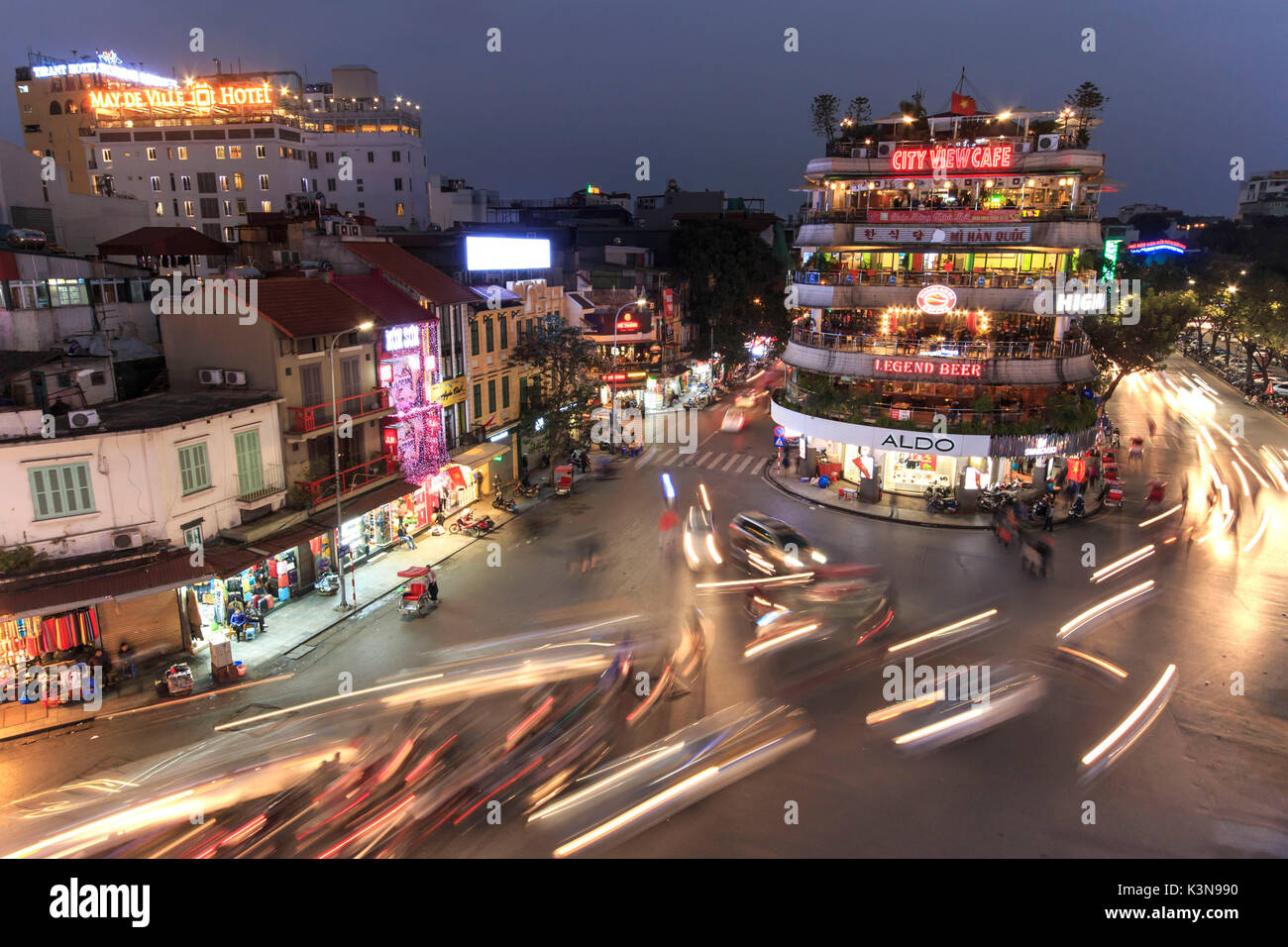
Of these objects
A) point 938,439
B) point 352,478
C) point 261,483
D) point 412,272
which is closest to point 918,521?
point 938,439

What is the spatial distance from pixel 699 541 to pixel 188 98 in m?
64.0

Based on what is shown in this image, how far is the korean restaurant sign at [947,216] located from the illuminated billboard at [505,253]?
762 inches

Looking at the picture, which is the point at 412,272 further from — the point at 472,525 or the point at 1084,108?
the point at 1084,108

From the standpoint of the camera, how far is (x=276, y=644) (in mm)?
22734

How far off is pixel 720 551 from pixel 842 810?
617 inches

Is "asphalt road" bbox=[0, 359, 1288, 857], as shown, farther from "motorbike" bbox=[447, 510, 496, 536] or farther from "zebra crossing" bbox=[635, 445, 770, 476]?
"zebra crossing" bbox=[635, 445, 770, 476]

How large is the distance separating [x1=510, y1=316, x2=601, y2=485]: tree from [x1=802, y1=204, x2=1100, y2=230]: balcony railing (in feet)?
48.1

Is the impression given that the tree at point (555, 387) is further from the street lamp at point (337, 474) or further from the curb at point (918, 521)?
the street lamp at point (337, 474)

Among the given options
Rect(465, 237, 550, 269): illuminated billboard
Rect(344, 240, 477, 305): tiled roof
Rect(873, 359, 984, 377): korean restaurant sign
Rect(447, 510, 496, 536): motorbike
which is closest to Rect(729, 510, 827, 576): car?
Rect(447, 510, 496, 536): motorbike

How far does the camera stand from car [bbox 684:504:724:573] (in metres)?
29.4

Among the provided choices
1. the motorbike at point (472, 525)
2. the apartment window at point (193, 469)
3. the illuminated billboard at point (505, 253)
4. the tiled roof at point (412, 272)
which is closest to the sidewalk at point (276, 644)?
the motorbike at point (472, 525)

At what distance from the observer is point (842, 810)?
15234mm

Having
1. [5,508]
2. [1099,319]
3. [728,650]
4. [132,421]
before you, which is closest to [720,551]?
[728,650]

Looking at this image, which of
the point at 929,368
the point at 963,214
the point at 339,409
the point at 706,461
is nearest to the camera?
the point at 339,409
